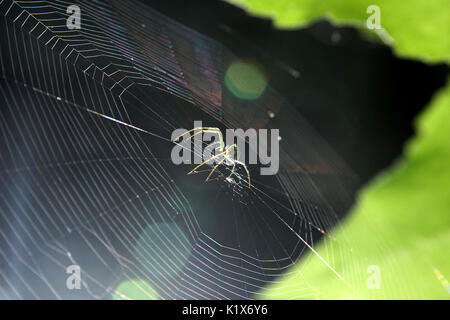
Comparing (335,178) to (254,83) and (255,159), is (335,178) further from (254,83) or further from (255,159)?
(254,83)

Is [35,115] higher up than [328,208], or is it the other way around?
[35,115]

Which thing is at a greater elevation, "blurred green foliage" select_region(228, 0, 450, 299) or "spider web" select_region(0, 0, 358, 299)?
"spider web" select_region(0, 0, 358, 299)

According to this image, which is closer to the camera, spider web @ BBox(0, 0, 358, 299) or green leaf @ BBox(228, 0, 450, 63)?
green leaf @ BBox(228, 0, 450, 63)

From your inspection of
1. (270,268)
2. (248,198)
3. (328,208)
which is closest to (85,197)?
(248,198)

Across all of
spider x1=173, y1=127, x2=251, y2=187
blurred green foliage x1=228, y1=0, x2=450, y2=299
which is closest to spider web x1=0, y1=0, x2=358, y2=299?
spider x1=173, y1=127, x2=251, y2=187

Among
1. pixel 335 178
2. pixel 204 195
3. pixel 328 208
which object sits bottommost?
pixel 328 208

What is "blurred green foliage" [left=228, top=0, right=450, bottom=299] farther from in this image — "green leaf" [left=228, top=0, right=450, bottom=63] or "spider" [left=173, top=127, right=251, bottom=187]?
"spider" [left=173, top=127, right=251, bottom=187]
